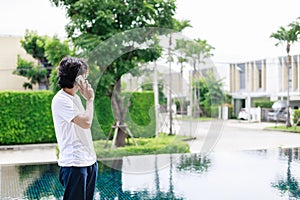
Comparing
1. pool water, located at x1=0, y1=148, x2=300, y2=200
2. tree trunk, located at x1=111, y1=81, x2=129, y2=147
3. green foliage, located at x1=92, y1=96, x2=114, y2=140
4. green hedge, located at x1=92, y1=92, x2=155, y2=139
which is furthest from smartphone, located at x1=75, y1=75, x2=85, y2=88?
green foliage, located at x1=92, y1=96, x2=114, y2=140

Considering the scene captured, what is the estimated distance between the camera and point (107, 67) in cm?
573

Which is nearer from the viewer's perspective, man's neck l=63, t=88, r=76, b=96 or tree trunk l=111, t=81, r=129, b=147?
man's neck l=63, t=88, r=76, b=96

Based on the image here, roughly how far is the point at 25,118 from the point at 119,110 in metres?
2.84

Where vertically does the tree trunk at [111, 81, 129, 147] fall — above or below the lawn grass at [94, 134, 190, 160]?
above

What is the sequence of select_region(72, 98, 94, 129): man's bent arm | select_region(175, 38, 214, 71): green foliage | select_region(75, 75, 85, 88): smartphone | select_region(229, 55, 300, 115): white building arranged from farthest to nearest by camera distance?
select_region(229, 55, 300, 115): white building → select_region(175, 38, 214, 71): green foliage → select_region(75, 75, 85, 88): smartphone → select_region(72, 98, 94, 129): man's bent arm

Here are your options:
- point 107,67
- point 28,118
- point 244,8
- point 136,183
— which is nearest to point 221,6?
point 244,8

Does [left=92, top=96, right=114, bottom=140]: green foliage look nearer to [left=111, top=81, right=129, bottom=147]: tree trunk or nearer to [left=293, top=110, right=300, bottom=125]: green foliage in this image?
[left=111, top=81, right=129, bottom=147]: tree trunk

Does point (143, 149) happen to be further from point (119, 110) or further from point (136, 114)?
point (136, 114)

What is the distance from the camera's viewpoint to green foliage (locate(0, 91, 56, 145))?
7.91 m

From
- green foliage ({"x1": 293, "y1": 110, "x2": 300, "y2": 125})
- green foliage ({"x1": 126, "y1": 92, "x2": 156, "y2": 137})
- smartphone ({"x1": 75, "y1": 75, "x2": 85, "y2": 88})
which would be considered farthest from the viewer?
green foliage ({"x1": 293, "y1": 110, "x2": 300, "y2": 125})

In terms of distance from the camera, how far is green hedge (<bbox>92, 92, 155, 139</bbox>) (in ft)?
25.2

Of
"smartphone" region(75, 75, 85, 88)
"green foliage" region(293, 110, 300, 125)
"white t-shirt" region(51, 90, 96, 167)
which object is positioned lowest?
"green foliage" region(293, 110, 300, 125)

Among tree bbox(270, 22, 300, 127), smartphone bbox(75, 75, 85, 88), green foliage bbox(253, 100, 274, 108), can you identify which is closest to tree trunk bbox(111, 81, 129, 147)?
smartphone bbox(75, 75, 85, 88)

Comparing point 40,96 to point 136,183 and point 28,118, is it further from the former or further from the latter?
point 136,183
